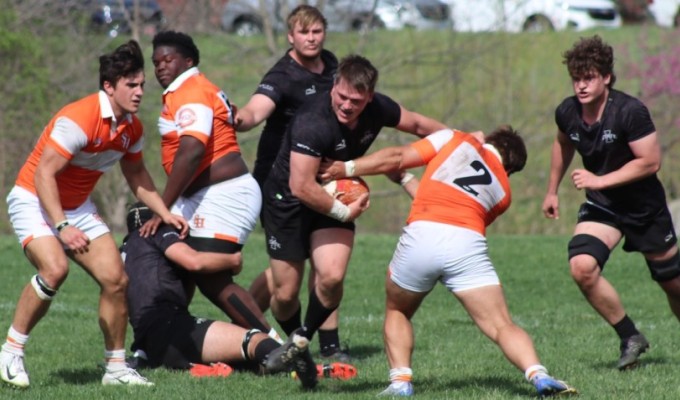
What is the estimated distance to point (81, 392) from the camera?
6.50 metres

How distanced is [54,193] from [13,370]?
3.62ft

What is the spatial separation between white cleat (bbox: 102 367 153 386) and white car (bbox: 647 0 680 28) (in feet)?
85.2

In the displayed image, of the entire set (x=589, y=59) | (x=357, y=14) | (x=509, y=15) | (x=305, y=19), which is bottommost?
(x=589, y=59)

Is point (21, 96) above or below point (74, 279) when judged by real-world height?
above

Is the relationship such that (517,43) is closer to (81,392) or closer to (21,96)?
(21,96)

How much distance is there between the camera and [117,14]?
23.1 meters

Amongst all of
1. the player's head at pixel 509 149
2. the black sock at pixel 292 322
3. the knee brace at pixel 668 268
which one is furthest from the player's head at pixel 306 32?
the knee brace at pixel 668 268

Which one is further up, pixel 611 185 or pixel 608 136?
pixel 608 136

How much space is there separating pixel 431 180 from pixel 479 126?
17.4 metres

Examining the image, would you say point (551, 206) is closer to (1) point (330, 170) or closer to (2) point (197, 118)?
(1) point (330, 170)

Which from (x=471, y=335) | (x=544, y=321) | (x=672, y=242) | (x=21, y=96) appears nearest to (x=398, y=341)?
(x=672, y=242)

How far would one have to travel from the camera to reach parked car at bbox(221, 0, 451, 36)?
2230cm

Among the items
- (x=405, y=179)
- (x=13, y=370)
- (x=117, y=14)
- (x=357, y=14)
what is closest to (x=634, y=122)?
(x=405, y=179)

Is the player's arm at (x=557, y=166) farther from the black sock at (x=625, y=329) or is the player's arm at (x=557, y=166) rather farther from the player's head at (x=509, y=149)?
the player's head at (x=509, y=149)
